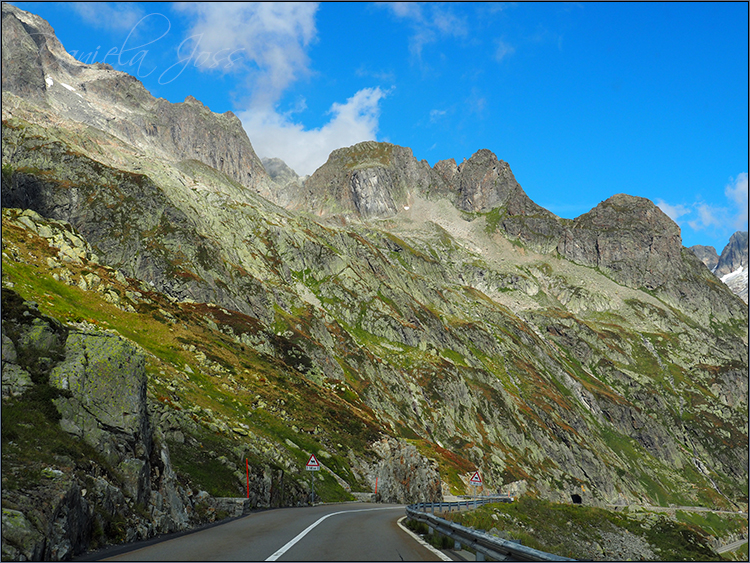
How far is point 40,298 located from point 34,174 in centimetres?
10595

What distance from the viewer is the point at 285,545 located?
1357 cm

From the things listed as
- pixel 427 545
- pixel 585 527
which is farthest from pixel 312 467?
pixel 585 527

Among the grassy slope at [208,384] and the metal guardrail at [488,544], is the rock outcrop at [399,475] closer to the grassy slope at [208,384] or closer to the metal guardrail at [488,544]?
the grassy slope at [208,384]

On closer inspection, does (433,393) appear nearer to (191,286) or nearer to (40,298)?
(191,286)

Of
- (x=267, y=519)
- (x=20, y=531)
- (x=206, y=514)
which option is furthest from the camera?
(x=267, y=519)

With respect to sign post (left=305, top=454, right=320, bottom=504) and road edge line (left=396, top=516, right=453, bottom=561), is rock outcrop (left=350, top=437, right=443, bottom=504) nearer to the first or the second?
sign post (left=305, top=454, right=320, bottom=504)

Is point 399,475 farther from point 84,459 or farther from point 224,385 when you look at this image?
point 84,459

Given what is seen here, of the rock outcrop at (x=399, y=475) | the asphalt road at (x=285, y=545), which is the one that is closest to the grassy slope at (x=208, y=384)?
the rock outcrop at (x=399, y=475)

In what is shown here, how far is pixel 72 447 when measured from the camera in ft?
44.4

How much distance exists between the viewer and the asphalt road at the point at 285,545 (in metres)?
11.7

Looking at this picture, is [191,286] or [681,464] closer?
[191,286]

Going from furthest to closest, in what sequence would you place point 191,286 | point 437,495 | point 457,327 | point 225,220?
point 457,327, point 225,220, point 191,286, point 437,495

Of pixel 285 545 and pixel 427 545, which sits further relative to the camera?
pixel 427 545

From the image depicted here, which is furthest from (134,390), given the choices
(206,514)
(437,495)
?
(437,495)
